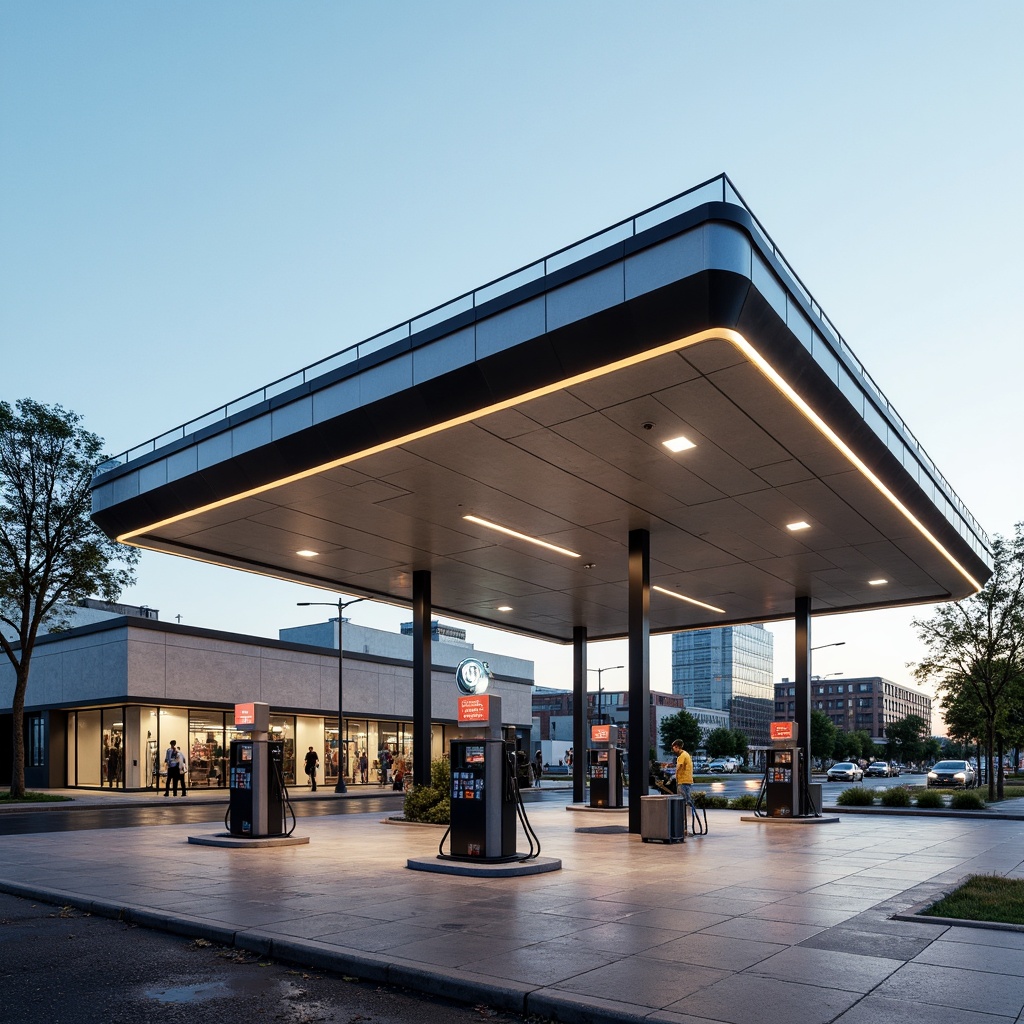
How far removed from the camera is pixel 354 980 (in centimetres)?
822

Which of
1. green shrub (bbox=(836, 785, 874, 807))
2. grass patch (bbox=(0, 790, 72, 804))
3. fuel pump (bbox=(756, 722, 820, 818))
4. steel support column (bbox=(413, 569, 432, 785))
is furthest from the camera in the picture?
grass patch (bbox=(0, 790, 72, 804))

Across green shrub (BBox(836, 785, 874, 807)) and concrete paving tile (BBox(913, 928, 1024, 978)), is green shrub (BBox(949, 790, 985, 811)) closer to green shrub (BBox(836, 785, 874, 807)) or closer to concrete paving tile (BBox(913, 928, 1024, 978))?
green shrub (BBox(836, 785, 874, 807))

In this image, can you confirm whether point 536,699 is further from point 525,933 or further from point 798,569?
point 525,933

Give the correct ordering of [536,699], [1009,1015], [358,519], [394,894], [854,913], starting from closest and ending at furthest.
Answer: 1. [1009,1015]
2. [854,913]
3. [394,894]
4. [358,519]
5. [536,699]

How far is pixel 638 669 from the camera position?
72.3ft

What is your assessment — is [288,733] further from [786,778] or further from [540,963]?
[540,963]

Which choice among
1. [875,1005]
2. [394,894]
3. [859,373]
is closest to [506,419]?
[859,373]

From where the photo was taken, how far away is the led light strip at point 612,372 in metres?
13.0

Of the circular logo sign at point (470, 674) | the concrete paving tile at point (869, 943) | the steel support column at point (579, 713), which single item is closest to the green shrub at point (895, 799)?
the steel support column at point (579, 713)

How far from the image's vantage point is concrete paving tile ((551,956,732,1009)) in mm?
7109

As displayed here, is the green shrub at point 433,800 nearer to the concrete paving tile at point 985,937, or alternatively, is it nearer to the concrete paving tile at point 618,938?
the concrete paving tile at point 618,938

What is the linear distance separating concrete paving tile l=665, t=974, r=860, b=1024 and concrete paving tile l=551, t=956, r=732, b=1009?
13cm

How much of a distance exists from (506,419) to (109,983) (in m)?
9.74

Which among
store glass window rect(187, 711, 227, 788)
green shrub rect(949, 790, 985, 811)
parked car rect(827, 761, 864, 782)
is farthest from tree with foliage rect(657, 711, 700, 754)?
green shrub rect(949, 790, 985, 811)
